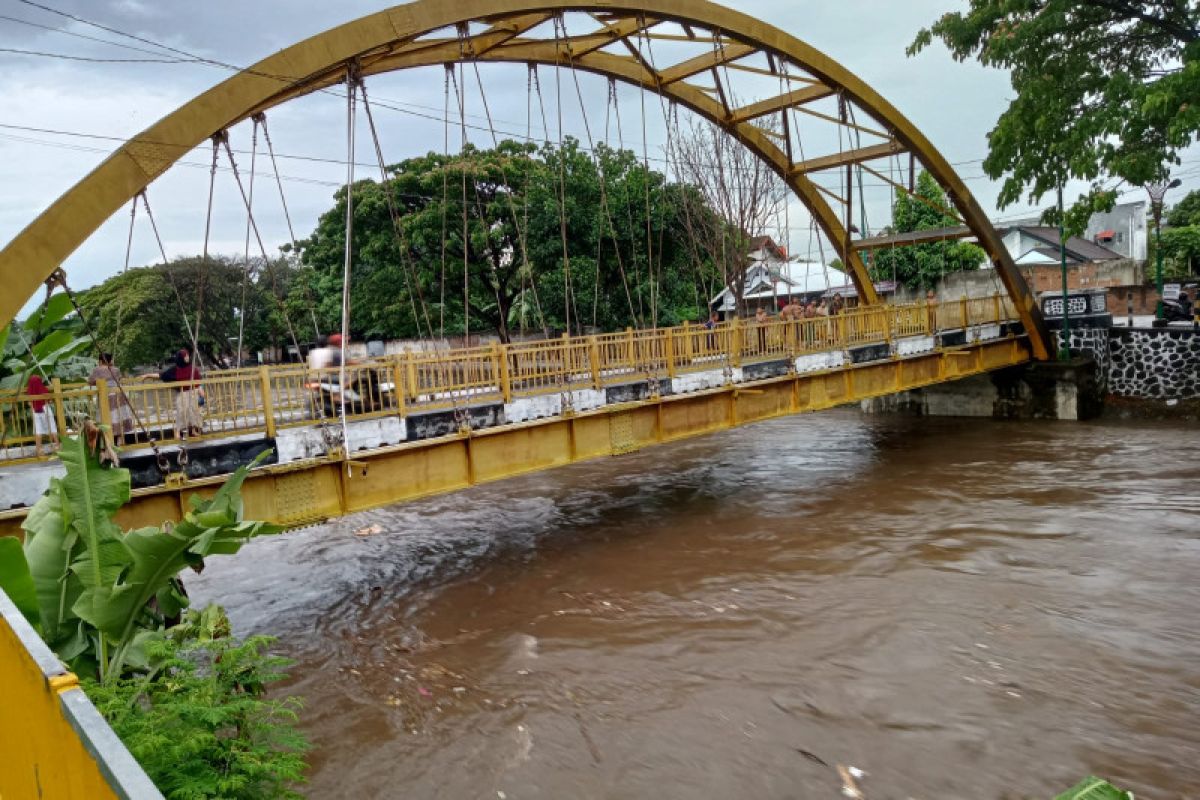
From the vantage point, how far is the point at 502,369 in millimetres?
9727

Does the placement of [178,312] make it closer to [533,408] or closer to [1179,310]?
[533,408]

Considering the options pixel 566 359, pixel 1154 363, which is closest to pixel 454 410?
pixel 566 359

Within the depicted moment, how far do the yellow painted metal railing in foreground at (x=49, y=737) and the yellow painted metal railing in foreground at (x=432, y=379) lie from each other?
4.52 m

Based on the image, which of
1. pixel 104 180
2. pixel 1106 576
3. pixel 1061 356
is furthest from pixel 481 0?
pixel 1061 356

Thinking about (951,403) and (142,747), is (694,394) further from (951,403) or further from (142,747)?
(951,403)

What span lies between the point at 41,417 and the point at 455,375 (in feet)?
15.1

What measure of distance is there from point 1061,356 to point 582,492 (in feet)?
52.2

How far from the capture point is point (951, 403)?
24.5 metres

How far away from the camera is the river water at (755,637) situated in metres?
5.93

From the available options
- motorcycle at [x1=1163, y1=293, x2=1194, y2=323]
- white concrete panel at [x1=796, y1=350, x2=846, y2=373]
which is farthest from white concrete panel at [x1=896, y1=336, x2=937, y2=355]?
motorcycle at [x1=1163, y1=293, x2=1194, y2=323]

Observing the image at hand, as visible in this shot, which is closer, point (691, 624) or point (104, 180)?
point (104, 180)

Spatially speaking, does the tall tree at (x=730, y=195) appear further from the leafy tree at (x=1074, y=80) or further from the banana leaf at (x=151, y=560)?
the banana leaf at (x=151, y=560)

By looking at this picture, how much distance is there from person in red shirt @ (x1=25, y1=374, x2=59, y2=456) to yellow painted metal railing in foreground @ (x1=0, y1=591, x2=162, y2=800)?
14.6 ft

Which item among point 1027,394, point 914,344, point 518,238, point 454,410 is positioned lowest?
point 1027,394
